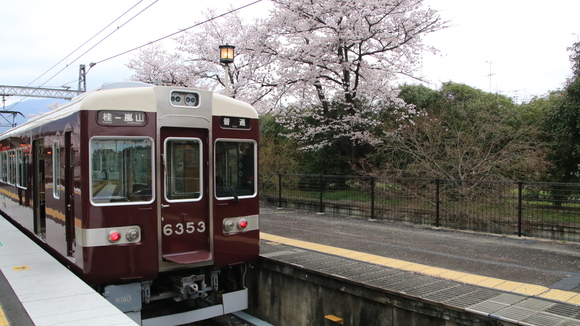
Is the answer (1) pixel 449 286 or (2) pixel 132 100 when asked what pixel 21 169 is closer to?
(2) pixel 132 100

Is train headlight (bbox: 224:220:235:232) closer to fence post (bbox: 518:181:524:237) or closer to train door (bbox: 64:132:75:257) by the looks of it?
train door (bbox: 64:132:75:257)

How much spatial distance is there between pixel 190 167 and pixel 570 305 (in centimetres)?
507

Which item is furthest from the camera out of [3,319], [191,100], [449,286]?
[191,100]

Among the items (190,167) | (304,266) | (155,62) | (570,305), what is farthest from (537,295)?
(155,62)

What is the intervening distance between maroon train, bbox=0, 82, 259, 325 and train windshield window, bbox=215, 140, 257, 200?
15mm

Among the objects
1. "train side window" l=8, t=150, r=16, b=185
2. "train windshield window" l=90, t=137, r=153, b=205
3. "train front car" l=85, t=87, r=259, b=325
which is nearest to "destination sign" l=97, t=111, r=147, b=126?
"train front car" l=85, t=87, r=259, b=325

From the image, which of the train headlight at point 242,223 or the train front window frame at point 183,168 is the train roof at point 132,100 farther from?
the train headlight at point 242,223

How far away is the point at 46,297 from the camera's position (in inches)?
213

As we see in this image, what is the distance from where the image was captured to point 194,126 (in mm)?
6480

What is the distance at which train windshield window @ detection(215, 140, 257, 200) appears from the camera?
22.2 ft

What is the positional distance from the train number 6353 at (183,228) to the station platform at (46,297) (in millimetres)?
1193

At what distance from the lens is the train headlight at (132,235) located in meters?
5.96

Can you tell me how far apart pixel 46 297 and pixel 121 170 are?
5.64 feet

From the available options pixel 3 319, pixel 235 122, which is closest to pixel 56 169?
pixel 3 319
